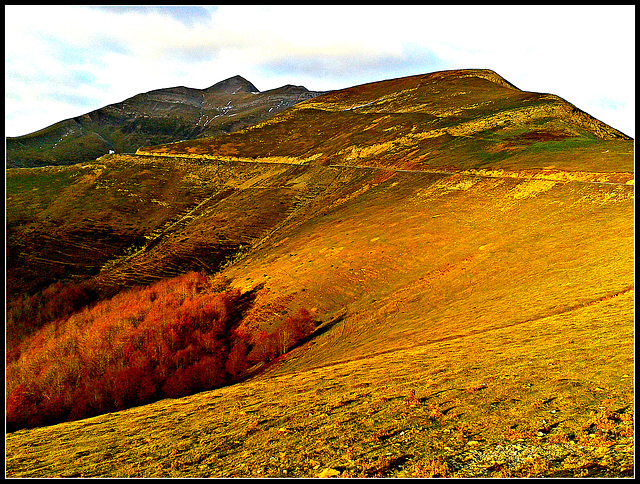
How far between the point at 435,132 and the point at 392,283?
74120 mm

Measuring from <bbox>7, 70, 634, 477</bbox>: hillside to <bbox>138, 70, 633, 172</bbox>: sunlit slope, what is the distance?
2.72 feet

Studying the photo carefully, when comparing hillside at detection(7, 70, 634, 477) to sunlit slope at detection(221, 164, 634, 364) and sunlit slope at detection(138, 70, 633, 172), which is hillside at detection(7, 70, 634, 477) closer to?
sunlit slope at detection(221, 164, 634, 364)

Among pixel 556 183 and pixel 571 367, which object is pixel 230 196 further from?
pixel 571 367

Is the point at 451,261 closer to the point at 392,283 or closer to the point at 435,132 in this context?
the point at 392,283

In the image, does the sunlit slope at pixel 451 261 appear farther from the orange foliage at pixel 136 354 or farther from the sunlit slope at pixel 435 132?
the sunlit slope at pixel 435 132

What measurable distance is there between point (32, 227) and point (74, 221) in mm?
7175

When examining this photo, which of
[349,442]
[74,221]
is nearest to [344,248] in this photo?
[349,442]

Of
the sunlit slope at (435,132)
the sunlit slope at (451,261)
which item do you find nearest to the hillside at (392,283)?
the sunlit slope at (451,261)

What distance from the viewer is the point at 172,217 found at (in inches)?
3521

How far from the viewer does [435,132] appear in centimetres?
10338

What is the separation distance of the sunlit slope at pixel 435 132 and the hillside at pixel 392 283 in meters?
0.83

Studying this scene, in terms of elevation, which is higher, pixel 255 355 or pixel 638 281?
pixel 638 281

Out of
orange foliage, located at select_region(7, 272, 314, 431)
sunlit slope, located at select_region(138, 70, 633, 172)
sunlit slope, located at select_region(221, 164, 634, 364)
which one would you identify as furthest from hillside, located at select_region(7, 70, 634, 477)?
orange foliage, located at select_region(7, 272, 314, 431)

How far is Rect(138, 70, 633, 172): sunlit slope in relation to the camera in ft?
219
